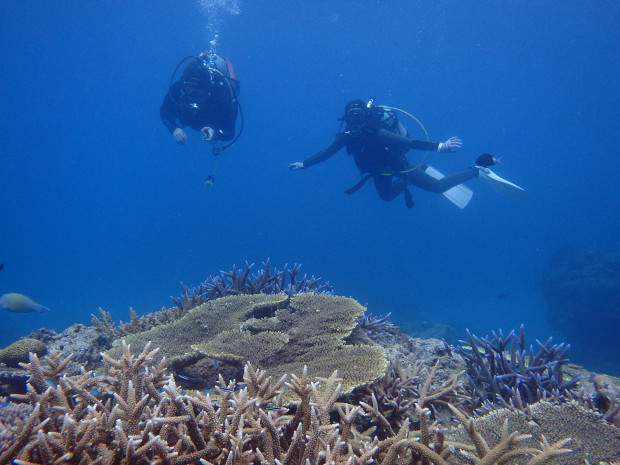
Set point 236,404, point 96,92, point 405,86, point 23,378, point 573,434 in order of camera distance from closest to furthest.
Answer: point 236,404, point 573,434, point 23,378, point 96,92, point 405,86

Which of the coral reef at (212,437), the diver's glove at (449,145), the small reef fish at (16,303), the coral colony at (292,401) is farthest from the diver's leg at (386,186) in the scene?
the small reef fish at (16,303)

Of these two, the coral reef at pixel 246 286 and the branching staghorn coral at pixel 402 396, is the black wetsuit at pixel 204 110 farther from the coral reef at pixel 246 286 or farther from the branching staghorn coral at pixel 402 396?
the branching staghorn coral at pixel 402 396

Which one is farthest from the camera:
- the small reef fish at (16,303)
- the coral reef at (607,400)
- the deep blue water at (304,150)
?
the deep blue water at (304,150)

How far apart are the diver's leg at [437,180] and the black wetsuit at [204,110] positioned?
6.82 meters

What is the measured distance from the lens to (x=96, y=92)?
86375 mm

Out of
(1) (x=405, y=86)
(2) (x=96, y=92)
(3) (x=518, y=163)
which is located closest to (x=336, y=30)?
(1) (x=405, y=86)

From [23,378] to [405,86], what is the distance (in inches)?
4530

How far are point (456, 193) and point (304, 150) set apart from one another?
117704 mm

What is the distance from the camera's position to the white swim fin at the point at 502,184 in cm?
1145

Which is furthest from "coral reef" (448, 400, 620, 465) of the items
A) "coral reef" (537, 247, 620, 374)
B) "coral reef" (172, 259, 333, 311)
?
A: "coral reef" (537, 247, 620, 374)

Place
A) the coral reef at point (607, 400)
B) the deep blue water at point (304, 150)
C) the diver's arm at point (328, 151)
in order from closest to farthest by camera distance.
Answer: the coral reef at point (607, 400) → the diver's arm at point (328, 151) → the deep blue water at point (304, 150)

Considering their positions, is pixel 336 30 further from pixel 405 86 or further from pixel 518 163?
pixel 518 163

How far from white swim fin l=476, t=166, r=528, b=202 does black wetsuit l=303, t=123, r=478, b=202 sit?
1.01ft

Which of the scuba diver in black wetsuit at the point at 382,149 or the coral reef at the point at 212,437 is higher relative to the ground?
the scuba diver in black wetsuit at the point at 382,149
